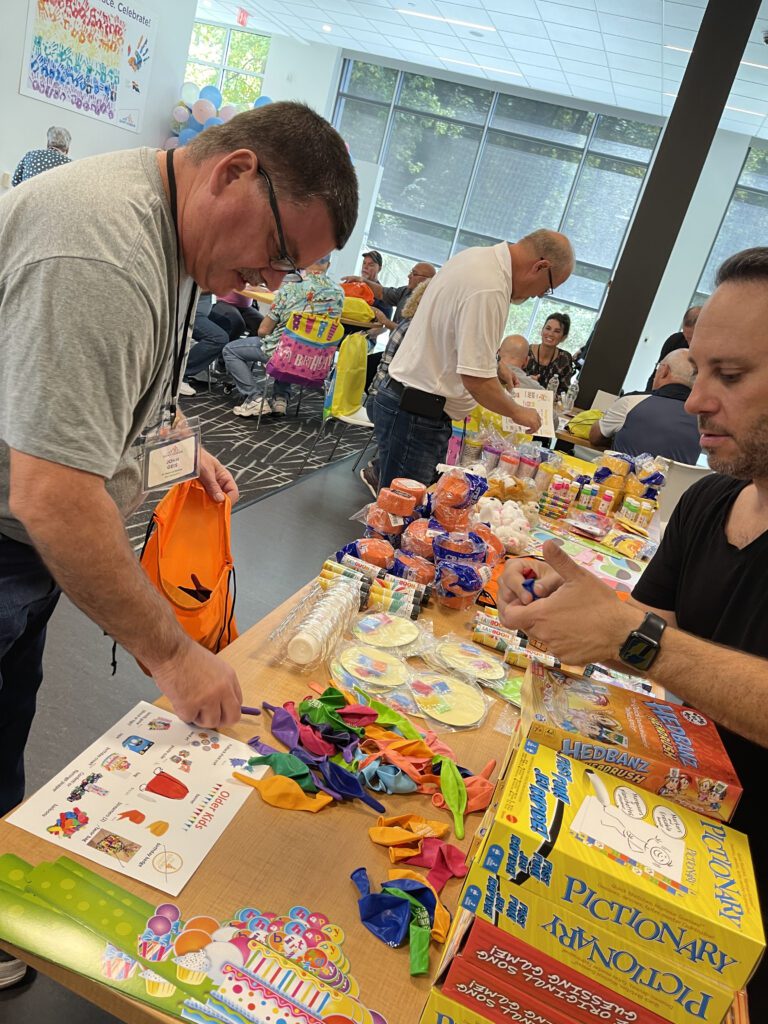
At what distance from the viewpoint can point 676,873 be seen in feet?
2.45

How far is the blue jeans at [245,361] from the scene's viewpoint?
6961mm

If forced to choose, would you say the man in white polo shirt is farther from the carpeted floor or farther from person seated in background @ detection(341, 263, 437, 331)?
person seated in background @ detection(341, 263, 437, 331)

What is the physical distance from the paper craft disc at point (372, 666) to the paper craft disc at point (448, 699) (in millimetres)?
44

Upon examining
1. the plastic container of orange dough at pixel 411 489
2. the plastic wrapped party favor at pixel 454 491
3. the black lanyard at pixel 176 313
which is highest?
the black lanyard at pixel 176 313

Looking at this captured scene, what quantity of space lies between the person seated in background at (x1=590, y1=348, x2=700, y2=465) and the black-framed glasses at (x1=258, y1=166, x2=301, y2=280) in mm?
3553

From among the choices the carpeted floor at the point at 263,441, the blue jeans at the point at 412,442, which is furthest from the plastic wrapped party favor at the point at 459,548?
the carpeted floor at the point at 263,441

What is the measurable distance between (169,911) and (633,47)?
30.6 feet

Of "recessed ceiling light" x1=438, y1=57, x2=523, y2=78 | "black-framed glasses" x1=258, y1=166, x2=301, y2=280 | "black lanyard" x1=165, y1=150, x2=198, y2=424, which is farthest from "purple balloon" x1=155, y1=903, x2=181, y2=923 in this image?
"recessed ceiling light" x1=438, y1=57, x2=523, y2=78

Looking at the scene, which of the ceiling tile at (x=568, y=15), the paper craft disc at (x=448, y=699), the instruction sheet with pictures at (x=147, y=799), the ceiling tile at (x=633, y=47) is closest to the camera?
A: the instruction sheet with pictures at (x=147, y=799)

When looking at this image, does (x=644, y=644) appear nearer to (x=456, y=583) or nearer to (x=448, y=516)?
(x=456, y=583)

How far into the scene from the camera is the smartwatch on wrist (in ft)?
3.49

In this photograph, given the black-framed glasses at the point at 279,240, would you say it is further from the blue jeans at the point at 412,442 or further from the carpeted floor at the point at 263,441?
the carpeted floor at the point at 263,441

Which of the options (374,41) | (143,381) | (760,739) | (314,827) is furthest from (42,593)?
(374,41)

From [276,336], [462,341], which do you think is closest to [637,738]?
[462,341]
